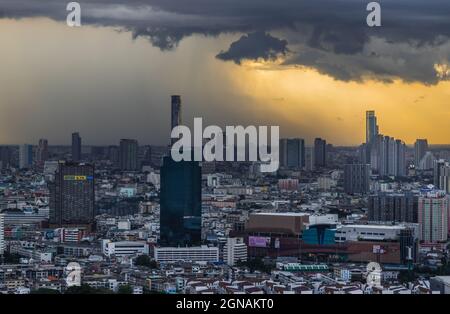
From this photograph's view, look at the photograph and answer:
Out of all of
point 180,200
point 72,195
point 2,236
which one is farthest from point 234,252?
point 72,195

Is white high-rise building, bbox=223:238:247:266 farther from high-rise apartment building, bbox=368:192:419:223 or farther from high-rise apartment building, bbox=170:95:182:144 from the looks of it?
high-rise apartment building, bbox=368:192:419:223

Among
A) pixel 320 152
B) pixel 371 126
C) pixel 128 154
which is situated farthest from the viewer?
pixel 128 154

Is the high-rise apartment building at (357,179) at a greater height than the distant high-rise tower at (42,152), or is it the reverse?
the distant high-rise tower at (42,152)

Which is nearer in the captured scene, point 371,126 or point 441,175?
point 371,126

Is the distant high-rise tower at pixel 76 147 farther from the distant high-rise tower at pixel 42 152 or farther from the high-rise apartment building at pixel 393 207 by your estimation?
the high-rise apartment building at pixel 393 207

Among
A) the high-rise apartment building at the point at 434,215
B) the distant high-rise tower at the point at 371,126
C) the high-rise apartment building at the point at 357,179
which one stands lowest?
the high-rise apartment building at the point at 434,215

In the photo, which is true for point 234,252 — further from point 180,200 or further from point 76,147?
point 76,147

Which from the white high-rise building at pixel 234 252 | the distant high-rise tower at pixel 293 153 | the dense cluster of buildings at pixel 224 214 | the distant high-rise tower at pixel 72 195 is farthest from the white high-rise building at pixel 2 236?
the distant high-rise tower at pixel 293 153
